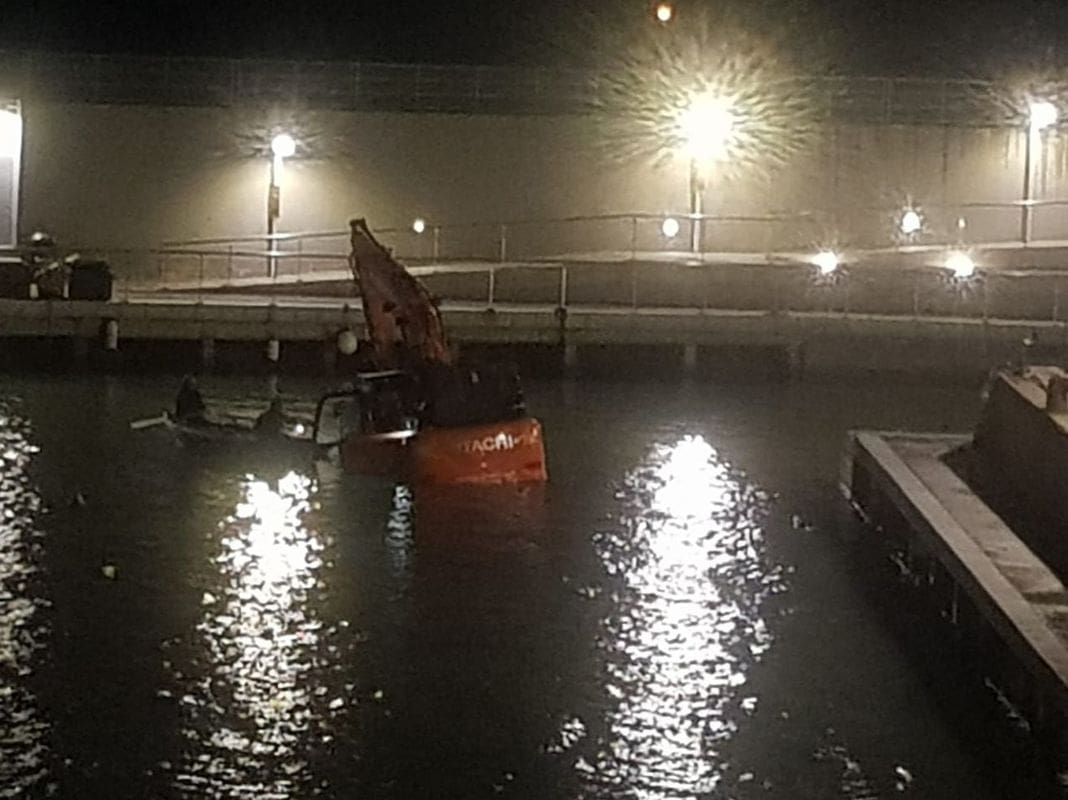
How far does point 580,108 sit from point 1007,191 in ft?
28.2

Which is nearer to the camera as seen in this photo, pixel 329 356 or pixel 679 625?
pixel 679 625

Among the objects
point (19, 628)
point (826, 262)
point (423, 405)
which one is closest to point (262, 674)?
point (19, 628)

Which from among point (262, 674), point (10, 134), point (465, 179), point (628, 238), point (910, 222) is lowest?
point (262, 674)

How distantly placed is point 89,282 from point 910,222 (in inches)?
624

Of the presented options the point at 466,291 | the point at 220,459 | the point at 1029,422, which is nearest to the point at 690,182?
the point at 466,291

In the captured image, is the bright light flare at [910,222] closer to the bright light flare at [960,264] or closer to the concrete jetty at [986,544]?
the bright light flare at [960,264]

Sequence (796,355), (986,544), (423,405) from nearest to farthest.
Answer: (986,544) → (423,405) → (796,355)

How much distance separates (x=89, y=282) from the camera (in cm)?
3581

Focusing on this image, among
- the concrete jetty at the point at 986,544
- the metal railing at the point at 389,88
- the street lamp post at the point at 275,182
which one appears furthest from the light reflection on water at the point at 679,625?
the metal railing at the point at 389,88

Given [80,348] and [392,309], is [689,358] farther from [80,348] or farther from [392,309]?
[392,309]

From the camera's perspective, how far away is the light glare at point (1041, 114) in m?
40.6

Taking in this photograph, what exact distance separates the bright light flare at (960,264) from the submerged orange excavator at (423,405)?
54.5 ft

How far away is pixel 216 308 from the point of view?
3488cm

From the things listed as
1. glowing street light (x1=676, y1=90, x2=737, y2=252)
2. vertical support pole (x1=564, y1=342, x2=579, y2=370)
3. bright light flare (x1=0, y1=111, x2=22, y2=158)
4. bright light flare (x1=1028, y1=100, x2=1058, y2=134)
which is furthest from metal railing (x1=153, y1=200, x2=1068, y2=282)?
vertical support pole (x1=564, y1=342, x2=579, y2=370)
